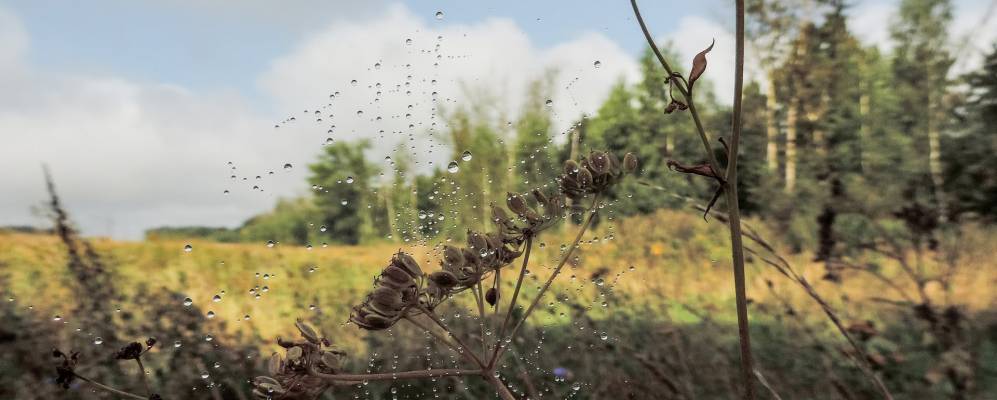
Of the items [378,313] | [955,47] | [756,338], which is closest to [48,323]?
[378,313]

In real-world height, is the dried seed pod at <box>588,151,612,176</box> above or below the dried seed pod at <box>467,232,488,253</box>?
above

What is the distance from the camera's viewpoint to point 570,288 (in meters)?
1.83

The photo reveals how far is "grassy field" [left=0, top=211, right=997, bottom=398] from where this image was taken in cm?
192

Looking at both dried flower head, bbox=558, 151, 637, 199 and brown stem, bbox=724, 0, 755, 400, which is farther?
dried flower head, bbox=558, 151, 637, 199

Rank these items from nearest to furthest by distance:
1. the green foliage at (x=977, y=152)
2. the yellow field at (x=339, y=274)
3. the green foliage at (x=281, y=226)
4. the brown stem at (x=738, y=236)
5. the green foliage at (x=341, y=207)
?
the brown stem at (x=738, y=236), the yellow field at (x=339, y=274), the green foliage at (x=341, y=207), the green foliage at (x=281, y=226), the green foliage at (x=977, y=152)

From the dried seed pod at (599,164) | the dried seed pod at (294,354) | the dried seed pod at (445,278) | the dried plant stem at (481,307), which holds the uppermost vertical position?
the dried seed pod at (599,164)

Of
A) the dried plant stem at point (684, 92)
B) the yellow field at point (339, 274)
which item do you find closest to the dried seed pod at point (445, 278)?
the dried plant stem at point (684, 92)

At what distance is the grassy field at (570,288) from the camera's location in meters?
1.92

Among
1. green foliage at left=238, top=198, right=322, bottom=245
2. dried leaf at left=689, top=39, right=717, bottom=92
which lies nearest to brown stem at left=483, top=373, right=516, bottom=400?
dried leaf at left=689, top=39, right=717, bottom=92

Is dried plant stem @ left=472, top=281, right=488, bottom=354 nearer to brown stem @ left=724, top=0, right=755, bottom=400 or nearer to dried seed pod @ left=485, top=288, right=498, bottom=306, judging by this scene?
dried seed pod @ left=485, top=288, right=498, bottom=306

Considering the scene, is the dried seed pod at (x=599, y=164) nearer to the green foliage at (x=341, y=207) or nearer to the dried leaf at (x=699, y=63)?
the dried leaf at (x=699, y=63)

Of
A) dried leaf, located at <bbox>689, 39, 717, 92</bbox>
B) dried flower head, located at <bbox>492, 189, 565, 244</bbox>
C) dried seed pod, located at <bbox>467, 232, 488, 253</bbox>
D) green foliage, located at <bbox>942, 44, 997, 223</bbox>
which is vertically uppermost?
green foliage, located at <bbox>942, 44, 997, 223</bbox>

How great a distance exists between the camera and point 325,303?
8.65ft

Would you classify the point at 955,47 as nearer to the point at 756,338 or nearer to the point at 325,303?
the point at 756,338
